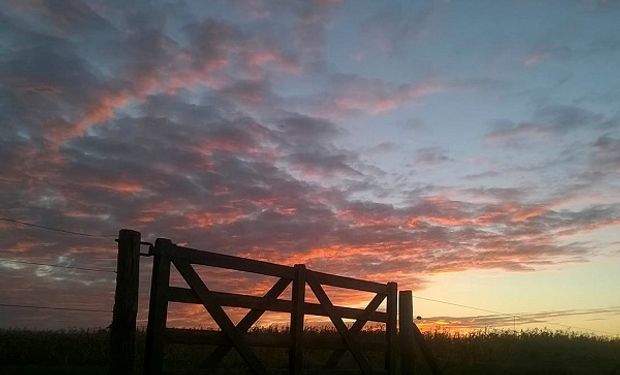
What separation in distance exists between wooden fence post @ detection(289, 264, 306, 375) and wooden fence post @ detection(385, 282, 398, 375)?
10.9 ft

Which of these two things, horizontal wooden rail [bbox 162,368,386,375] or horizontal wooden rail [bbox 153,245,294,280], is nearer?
horizontal wooden rail [bbox 162,368,386,375]

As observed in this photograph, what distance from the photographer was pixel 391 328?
1347 cm

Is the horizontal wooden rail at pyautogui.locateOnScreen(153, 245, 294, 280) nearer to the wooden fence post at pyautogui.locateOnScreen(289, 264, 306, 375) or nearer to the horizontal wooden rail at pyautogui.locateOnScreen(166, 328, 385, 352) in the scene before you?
the wooden fence post at pyautogui.locateOnScreen(289, 264, 306, 375)

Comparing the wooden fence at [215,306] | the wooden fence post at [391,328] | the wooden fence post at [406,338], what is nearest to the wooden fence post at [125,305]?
the wooden fence at [215,306]

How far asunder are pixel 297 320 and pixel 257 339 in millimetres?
1102

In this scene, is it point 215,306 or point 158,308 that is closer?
point 158,308

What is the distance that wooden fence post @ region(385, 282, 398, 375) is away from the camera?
13.3 metres

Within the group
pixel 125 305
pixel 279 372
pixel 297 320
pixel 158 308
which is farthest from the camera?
pixel 297 320

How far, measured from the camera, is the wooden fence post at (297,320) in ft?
34.3

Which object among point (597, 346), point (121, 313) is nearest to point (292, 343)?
point (121, 313)

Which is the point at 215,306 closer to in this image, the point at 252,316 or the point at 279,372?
the point at 252,316

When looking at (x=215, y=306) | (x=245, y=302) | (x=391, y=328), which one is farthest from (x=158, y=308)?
(x=391, y=328)

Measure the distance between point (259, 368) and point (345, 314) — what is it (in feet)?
9.36

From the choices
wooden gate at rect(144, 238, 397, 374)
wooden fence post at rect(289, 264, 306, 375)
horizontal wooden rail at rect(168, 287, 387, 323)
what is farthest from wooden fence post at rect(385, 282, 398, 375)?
wooden fence post at rect(289, 264, 306, 375)
